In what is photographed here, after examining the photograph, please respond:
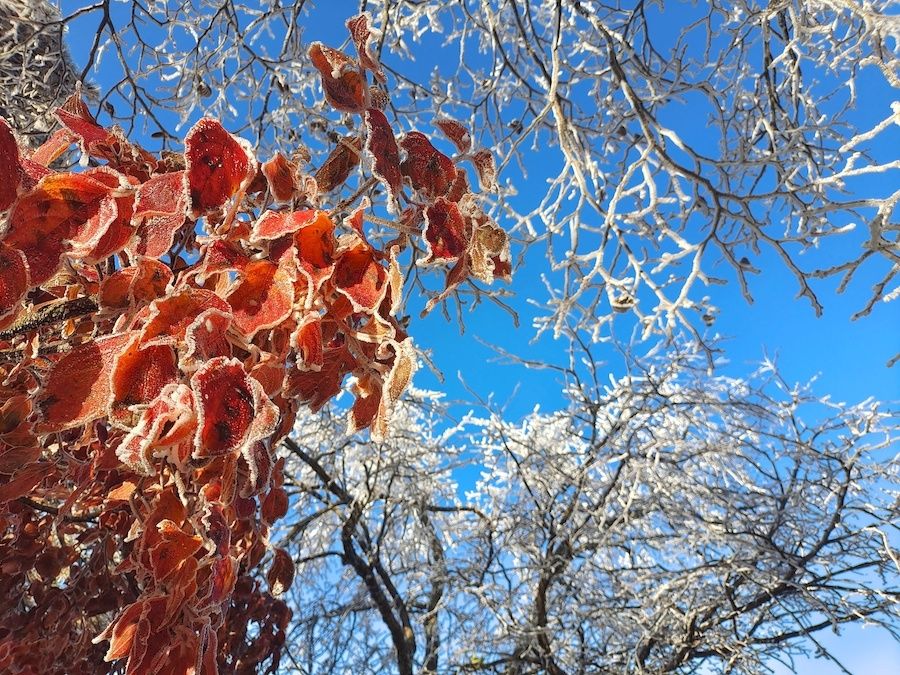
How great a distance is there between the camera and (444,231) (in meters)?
0.70

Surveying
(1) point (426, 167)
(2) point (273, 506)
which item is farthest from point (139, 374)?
(2) point (273, 506)

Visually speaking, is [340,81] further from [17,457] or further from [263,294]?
[17,457]

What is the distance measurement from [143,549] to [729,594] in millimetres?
2667

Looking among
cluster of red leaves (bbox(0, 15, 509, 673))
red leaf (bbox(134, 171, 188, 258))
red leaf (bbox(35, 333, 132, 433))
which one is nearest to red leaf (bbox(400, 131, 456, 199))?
cluster of red leaves (bbox(0, 15, 509, 673))

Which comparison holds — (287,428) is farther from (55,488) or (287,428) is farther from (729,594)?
(729,594)

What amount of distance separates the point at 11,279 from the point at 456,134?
21.0 inches

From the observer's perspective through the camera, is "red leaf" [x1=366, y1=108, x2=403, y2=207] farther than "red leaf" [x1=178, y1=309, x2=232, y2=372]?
Yes

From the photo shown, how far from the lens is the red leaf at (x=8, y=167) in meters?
0.50

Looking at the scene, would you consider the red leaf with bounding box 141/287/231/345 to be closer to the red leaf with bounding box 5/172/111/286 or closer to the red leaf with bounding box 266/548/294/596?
the red leaf with bounding box 5/172/111/286

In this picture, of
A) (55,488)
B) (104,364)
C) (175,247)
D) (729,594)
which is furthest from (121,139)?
(729,594)

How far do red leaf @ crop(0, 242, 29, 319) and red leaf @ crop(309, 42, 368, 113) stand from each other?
0.35 metres

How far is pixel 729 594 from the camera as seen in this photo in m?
2.71

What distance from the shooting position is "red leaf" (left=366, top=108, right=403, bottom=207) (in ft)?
2.22

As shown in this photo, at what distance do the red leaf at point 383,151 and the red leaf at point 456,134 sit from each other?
14 centimetres
